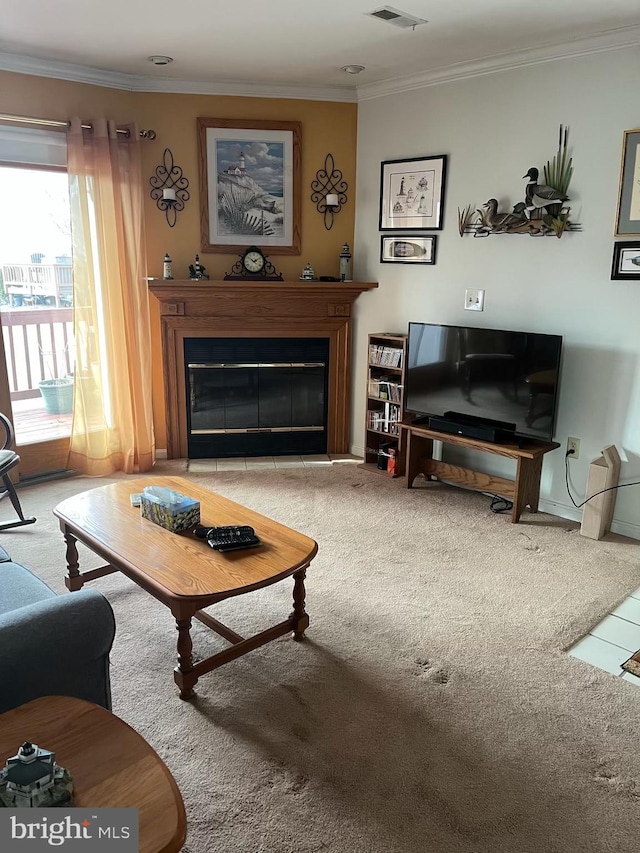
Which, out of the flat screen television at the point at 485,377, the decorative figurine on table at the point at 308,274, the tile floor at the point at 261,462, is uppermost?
the decorative figurine on table at the point at 308,274

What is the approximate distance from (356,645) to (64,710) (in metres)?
1.34

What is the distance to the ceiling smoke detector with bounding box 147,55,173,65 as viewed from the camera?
3912 millimetres

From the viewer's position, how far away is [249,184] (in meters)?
4.67

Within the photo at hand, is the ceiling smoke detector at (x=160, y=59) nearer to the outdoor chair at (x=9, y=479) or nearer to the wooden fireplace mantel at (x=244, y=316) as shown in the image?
the wooden fireplace mantel at (x=244, y=316)

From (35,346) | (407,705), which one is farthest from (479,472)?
(35,346)

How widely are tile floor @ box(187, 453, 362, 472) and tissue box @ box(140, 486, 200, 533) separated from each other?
6.30 ft

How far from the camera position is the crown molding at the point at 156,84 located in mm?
3955

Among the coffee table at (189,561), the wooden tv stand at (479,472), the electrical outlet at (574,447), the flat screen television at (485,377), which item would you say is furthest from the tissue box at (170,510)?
the electrical outlet at (574,447)

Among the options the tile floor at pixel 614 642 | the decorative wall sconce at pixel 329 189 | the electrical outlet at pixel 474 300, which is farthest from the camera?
the decorative wall sconce at pixel 329 189

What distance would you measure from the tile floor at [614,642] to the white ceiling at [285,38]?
107 inches

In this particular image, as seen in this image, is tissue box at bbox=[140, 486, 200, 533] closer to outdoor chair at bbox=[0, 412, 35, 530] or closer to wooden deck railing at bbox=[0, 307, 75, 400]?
outdoor chair at bbox=[0, 412, 35, 530]

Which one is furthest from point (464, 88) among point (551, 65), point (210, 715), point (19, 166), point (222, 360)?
point (210, 715)

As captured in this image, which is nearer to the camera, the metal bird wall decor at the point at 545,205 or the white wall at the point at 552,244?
the white wall at the point at 552,244

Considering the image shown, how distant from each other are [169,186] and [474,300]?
2224 mm
